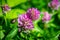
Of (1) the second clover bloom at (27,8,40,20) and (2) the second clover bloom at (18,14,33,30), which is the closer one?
(2) the second clover bloom at (18,14,33,30)

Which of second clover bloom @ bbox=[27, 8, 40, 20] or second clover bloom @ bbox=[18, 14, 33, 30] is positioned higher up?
second clover bloom @ bbox=[27, 8, 40, 20]

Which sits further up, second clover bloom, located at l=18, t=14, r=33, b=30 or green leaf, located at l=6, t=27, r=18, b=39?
second clover bloom, located at l=18, t=14, r=33, b=30

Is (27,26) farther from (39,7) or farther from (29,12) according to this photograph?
(39,7)

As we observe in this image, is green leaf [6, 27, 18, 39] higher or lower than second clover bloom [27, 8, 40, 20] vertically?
lower

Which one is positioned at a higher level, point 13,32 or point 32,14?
point 32,14

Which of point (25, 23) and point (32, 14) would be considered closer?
point (25, 23)

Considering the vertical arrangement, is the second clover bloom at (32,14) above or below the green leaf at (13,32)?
above

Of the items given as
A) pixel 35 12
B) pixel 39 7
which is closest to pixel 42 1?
pixel 39 7

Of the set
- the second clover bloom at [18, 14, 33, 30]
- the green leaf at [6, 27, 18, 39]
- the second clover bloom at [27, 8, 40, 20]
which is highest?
the second clover bloom at [27, 8, 40, 20]

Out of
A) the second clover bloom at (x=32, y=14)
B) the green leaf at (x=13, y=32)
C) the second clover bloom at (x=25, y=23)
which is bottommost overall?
the green leaf at (x=13, y=32)

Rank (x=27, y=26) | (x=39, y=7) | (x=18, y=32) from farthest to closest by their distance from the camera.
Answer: (x=39, y=7)
(x=18, y=32)
(x=27, y=26)

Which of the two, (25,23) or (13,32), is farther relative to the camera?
(13,32)
